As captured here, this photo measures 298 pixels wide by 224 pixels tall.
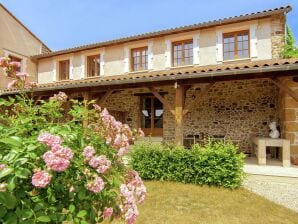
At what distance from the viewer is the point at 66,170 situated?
1581mm

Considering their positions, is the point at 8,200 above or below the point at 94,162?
below

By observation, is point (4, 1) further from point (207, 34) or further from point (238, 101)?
point (238, 101)

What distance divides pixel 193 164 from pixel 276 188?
1.88 metres

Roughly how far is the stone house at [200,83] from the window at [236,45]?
0.04 m

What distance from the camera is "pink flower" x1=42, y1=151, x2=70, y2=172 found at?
1359mm

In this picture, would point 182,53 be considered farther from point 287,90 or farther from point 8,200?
point 8,200

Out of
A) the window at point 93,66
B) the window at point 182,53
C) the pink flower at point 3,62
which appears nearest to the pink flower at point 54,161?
the pink flower at point 3,62

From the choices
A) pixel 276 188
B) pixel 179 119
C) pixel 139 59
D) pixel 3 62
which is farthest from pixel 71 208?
pixel 139 59

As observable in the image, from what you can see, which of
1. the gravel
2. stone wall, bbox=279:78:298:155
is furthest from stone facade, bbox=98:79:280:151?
the gravel

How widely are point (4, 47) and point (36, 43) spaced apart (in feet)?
8.04

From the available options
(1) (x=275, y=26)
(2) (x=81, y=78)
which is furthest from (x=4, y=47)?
(1) (x=275, y=26)

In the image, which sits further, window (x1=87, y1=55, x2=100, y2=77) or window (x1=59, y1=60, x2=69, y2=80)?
window (x1=59, y1=60, x2=69, y2=80)

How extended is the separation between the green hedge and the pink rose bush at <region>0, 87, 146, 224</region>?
158 inches

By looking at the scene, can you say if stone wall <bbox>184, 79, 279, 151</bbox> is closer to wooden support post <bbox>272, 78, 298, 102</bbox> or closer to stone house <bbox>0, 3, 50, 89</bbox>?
wooden support post <bbox>272, 78, 298, 102</bbox>
